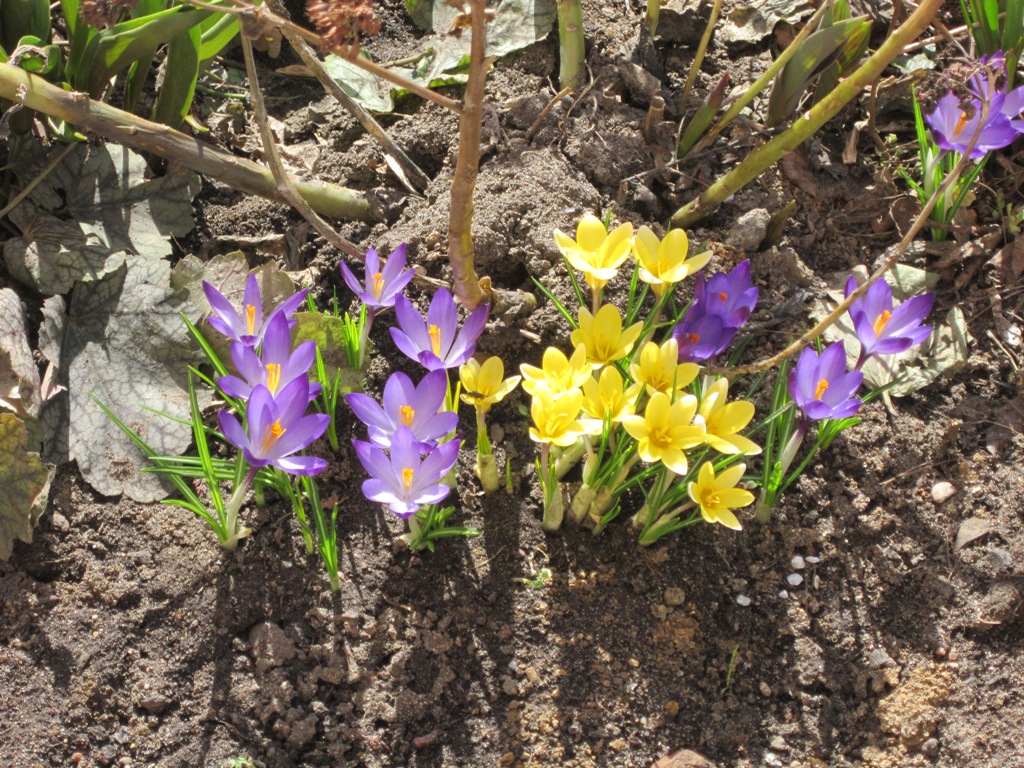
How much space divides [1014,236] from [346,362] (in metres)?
1.65

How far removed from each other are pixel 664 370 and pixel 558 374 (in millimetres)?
185

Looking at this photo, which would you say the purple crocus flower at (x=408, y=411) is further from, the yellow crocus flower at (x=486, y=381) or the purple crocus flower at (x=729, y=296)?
the purple crocus flower at (x=729, y=296)

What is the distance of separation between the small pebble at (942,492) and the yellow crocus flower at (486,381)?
0.97m

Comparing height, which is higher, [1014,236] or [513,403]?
[1014,236]

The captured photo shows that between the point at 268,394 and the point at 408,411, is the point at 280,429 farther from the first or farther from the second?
the point at 408,411

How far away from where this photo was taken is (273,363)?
1.65 metres

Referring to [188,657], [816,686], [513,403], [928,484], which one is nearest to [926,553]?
[928,484]

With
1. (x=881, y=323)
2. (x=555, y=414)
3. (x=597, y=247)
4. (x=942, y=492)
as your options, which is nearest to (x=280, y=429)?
(x=555, y=414)

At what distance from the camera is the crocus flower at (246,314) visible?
167 cm

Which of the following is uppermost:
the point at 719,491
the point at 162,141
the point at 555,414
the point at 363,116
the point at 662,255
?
the point at 363,116

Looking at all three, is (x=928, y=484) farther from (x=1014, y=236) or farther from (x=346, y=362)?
(x=346, y=362)

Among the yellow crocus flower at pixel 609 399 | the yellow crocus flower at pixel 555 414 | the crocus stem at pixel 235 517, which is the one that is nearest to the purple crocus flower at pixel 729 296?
the yellow crocus flower at pixel 609 399

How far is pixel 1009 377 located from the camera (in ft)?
7.09

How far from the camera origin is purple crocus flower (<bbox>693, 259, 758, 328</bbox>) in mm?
1761
